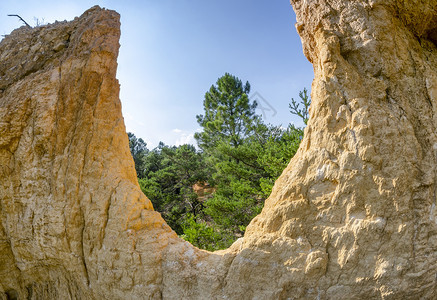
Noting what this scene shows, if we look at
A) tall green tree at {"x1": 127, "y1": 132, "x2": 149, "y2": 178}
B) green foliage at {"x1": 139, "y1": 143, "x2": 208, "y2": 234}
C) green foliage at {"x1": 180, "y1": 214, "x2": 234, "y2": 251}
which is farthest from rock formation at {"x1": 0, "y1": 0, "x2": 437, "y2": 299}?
tall green tree at {"x1": 127, "y1": 132, "x2": 149, "y2": 178}

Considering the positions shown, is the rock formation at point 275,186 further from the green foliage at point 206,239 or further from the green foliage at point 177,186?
the green foliage at point 177,186

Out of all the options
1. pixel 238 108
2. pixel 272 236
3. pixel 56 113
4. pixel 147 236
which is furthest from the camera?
pixel 238 108

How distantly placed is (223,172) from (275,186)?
29.2 feet

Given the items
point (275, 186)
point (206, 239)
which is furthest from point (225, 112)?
point (275, 186)

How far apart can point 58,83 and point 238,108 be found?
1371 cm

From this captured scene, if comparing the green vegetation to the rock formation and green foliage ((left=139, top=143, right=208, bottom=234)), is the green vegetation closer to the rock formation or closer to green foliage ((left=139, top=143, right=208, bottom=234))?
green foliage ((left=139, top=143, right=208, bottom=234))

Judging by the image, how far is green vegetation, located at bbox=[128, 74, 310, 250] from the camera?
28.0 ft

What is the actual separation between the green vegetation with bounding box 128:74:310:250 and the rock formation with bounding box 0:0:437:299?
466 cm

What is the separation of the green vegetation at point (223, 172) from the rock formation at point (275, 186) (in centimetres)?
466

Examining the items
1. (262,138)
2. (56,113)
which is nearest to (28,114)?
(56,113)

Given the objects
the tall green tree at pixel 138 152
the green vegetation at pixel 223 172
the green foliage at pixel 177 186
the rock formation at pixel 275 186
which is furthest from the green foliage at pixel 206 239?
the tall green tree at pixel 138 152

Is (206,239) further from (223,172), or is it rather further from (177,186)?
(177,186)

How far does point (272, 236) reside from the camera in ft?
9.55

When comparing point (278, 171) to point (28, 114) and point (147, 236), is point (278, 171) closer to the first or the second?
point (147, 236)
